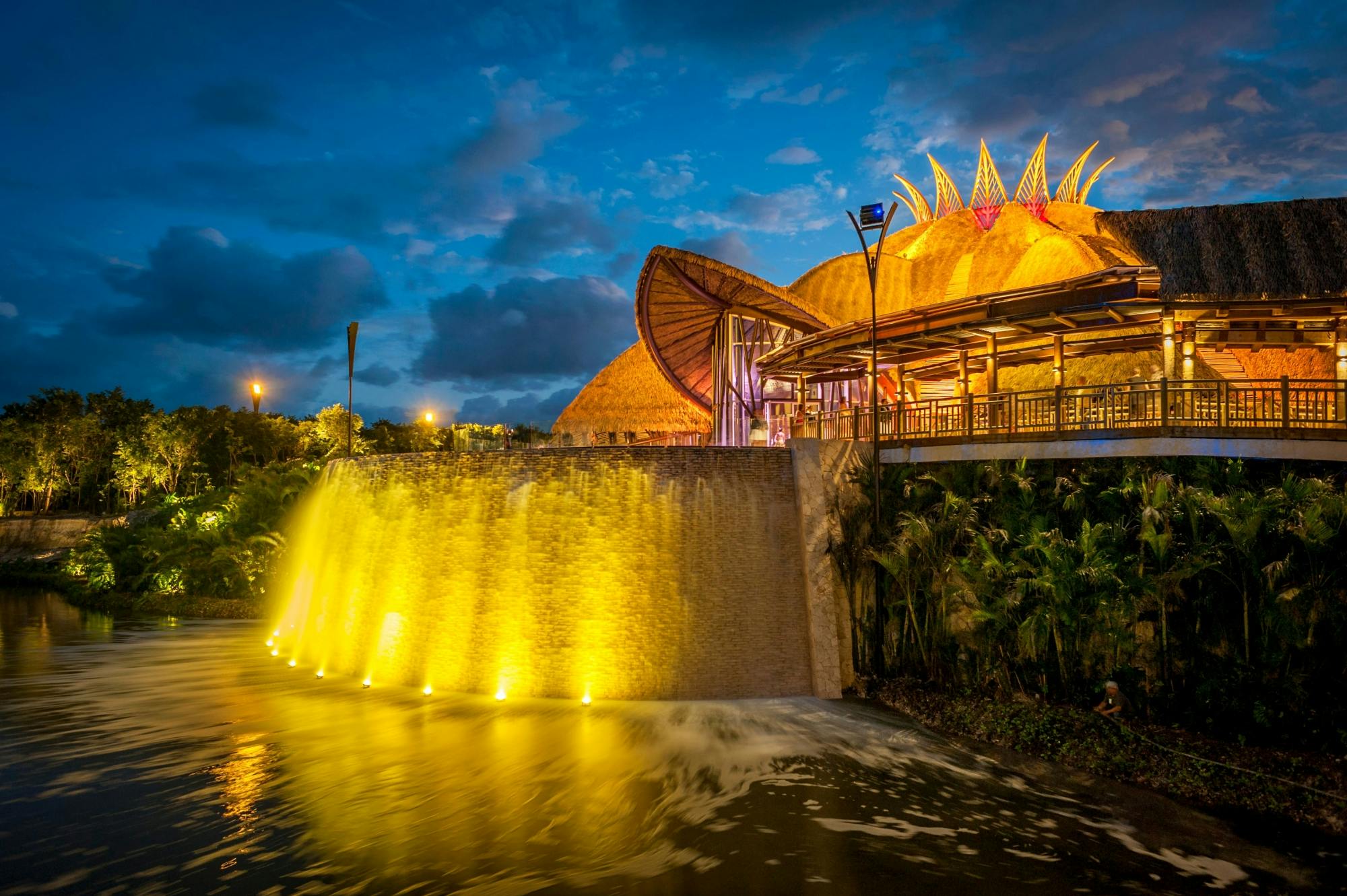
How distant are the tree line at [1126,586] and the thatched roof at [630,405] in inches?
995

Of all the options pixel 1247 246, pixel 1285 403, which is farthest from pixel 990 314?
pixel 1247 246

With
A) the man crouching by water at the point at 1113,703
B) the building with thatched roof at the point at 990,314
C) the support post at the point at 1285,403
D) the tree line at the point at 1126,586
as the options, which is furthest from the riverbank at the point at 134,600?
the support post at the point at 1285,403

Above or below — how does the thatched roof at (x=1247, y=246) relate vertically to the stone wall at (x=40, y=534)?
above

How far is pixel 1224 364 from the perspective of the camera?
2533 cm

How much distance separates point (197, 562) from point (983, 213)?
38.8 meters

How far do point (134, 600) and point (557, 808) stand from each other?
27802 millimetres

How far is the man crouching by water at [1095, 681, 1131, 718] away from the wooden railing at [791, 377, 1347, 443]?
176 inches

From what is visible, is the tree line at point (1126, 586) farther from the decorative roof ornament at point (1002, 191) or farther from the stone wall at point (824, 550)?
the decorative roof ornament at point (1002, 191)

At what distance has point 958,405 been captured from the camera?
17.0 meters

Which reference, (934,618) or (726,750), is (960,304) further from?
(726,750)

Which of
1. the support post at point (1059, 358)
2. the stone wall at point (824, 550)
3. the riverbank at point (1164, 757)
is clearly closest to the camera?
the riverbank at point (1164, 757)

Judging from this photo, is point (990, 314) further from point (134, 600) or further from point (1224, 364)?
point (134, 600)

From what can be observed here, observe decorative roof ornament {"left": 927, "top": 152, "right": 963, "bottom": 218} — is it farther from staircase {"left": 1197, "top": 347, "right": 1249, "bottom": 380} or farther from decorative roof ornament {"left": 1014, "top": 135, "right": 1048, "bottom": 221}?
staircase {"left": 1197, "top": 347, "right": 1249, "bottom": 380}

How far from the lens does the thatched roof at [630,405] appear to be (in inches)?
1651
